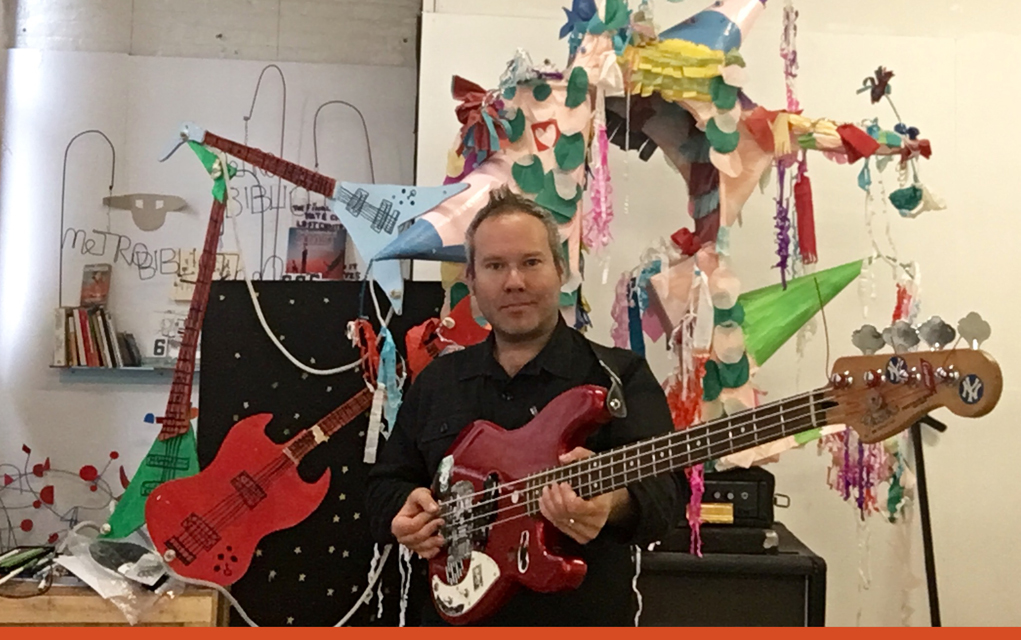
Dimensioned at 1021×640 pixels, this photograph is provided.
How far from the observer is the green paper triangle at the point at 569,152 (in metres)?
1.56

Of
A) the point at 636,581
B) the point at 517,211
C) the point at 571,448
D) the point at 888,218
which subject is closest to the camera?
the point at 571,448

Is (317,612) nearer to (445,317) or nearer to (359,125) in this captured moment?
(445,317)

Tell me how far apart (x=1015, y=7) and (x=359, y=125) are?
6.60 ft

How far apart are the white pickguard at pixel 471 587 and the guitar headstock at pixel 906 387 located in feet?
1.70

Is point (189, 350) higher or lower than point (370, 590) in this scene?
higher

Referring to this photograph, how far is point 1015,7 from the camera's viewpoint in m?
2.22

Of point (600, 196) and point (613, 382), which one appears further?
point (600, 196)

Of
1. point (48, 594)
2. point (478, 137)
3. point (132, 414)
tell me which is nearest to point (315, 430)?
point (48, 594)

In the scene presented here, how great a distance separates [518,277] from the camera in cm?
114

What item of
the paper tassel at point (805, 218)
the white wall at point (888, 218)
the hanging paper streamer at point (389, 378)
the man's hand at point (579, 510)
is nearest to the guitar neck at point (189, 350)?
the hanging paper streamer at point (389, 378)

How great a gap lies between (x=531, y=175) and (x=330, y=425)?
0.68m

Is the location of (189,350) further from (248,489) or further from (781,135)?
(781,135)

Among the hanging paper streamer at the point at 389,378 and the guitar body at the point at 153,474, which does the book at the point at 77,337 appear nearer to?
the guitar body at the point at 153,474

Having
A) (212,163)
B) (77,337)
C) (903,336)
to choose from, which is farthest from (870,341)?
(77,337)
